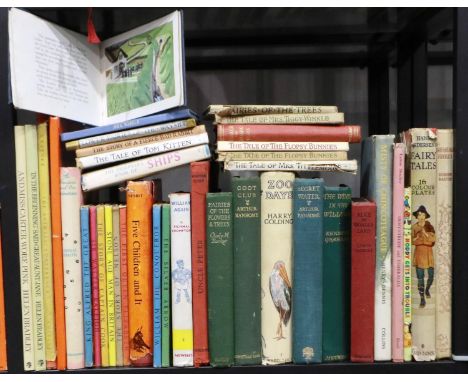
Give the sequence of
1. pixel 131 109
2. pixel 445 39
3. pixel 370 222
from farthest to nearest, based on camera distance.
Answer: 1. pixel 445 39
2. pixel 131 109
3. pixel 370 222

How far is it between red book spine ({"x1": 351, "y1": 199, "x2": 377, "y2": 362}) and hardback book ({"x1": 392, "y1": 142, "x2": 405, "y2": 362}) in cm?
4

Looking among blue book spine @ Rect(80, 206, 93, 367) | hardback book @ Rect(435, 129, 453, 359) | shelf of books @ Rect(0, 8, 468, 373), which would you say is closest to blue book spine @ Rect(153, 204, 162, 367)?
shelf of books @ Rect(0, 8, 468, 373)

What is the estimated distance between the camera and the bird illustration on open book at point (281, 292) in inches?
31.7

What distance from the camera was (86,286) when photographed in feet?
2.67

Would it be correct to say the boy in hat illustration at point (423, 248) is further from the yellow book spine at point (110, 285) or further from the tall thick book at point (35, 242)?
the tall thick book at point (35, 242)

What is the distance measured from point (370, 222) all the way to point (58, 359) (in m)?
0.58

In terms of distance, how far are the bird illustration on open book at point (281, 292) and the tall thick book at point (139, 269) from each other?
209 millimetres

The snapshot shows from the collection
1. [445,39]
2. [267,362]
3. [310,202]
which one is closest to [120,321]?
[267,362]

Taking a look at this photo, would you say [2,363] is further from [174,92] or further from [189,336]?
[174,92]

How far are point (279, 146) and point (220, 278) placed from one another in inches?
9.6

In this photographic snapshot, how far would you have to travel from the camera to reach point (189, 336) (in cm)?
81

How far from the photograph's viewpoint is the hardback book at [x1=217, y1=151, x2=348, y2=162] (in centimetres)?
81

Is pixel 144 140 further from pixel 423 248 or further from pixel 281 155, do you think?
pixel 423 248

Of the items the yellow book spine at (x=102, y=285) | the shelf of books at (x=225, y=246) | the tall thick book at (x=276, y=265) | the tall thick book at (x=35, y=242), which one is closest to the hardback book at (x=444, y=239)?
the shelf of books at (x=225, y=246)
